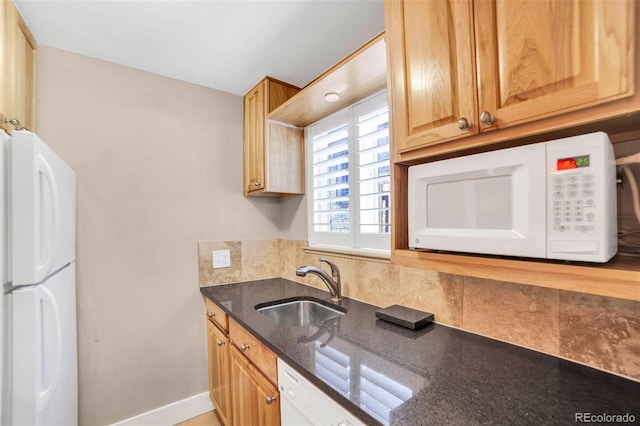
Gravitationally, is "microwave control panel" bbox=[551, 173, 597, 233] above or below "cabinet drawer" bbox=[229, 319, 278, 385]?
above

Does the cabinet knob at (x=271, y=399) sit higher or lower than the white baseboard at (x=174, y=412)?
higher

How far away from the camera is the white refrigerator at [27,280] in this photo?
88cm

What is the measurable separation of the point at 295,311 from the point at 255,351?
1.74 feet

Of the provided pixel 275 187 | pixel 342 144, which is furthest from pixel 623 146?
pixel 275 187

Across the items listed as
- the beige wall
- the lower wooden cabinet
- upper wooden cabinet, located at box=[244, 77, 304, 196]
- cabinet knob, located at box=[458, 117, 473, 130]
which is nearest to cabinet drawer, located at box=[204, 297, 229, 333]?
the lower wooden cabinet

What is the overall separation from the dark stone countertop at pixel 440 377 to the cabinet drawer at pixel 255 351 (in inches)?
3.1

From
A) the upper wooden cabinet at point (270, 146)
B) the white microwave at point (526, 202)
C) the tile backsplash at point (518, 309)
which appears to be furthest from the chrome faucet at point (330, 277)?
the white microwave at point (526, 202)

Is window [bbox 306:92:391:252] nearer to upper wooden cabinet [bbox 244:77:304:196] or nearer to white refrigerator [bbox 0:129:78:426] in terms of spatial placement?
upper wooden cabinet [bbox 244:77:304:196]

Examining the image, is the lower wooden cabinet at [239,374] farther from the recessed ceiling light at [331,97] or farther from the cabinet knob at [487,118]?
the recessed ceiling light at [331,97]

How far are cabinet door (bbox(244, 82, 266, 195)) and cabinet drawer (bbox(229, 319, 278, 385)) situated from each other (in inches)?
38.3

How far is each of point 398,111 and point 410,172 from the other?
9.2 inches

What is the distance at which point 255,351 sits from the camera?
1295 millimetres

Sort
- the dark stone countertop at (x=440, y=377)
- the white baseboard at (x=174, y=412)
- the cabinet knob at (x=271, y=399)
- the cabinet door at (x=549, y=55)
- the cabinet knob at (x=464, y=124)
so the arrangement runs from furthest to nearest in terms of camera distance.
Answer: the white baseboard at (x=174, y=412) → the cabinet knob at (x=271, y=399) → the cabinet knob at (x=464, y=124) → the dark stone countertop at (x=440, y=377) → the cabinet door at (x=549, y=55)

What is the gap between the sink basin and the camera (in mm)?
1700
